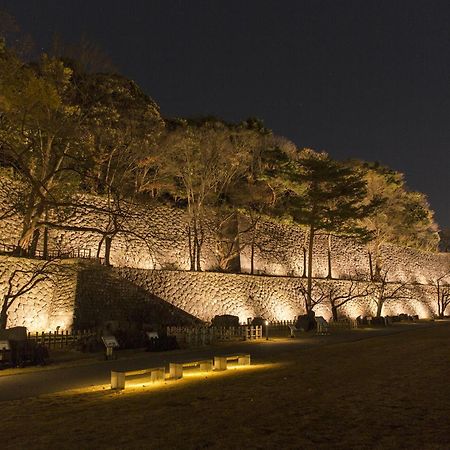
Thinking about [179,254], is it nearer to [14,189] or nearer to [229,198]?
[229,198]

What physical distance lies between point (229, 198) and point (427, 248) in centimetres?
2833

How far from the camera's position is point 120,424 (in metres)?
5.63

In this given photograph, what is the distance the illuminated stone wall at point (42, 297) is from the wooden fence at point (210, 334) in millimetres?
4202

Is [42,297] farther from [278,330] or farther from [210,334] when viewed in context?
[278,330]

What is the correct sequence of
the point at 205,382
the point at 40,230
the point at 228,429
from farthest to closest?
1. the point at 40,230
2. the point at 205,382
3. the point at 228,429

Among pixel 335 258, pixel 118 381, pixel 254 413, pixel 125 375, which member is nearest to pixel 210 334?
pixel 125 375

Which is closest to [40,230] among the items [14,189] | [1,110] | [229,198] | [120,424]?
[14,189]

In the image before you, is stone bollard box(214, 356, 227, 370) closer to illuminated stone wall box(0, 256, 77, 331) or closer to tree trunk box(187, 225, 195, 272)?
illuminated stone wall box(0, 256, 77, 331)

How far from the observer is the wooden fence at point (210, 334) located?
15.9m

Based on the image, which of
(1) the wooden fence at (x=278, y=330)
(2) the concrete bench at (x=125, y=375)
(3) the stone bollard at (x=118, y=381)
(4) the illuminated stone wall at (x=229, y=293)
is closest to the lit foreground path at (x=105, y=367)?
(2) the concrete bench at (x=125, y=375)

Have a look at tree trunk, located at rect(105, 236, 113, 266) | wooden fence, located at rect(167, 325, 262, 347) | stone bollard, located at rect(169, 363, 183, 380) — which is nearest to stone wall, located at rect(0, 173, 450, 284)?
tree trunk, located at rect(105, 236, 113, 266)

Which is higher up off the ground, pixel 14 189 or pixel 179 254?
pixel 14 189

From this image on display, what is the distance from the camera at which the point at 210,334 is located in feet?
54.1

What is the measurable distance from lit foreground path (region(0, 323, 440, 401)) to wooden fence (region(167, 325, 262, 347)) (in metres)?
0.62
